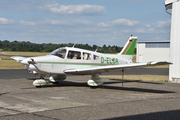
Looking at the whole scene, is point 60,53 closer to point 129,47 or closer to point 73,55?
point 73,55

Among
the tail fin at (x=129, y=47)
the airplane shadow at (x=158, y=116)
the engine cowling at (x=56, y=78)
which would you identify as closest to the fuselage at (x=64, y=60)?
the engine cowling at (x=56, y=78)

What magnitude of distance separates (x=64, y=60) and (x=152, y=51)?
58.7 metres

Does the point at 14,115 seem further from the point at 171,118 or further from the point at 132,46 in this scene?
the point at 132,46

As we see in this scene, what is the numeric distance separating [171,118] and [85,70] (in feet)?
23.7

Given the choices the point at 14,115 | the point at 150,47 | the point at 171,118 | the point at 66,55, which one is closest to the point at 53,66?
the point at 66,55

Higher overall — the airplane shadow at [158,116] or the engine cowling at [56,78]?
the engine cowling at [56,78]

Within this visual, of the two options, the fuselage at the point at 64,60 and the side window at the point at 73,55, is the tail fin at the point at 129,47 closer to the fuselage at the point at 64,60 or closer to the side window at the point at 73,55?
the fuselage at the point at 64,60

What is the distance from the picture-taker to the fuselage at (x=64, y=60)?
47.0ft

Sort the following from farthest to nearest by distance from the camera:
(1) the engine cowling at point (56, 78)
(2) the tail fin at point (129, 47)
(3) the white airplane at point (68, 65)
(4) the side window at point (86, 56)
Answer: (2) the tail fin at point (129, 47), (1) the engine cowling at point (56, 78), (4) the side window at point (86, 56), (3) the white airplane at point (68, 65)

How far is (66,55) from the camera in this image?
15117 millimetres

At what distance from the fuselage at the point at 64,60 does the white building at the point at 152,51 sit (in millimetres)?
54385

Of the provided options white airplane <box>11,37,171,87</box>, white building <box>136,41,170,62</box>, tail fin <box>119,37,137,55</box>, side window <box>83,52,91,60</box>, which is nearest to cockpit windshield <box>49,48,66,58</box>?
white airplane <box>11,37,171,87</box>

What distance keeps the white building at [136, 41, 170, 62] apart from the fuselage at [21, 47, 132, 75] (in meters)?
54.4

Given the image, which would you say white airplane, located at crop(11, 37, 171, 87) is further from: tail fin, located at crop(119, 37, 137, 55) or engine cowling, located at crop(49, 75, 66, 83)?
tail fin, located at crop(119, 37, 137, 55)
